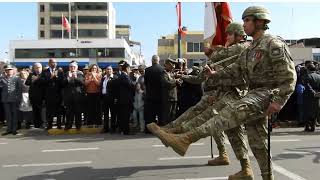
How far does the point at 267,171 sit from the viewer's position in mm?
5621

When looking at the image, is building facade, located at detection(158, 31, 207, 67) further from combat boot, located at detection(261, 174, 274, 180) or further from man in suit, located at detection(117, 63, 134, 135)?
combat boot, located at detection(261, 174, 274, 180)

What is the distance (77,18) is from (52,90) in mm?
93187

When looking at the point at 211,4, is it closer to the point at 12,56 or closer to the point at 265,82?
the point at 265,82

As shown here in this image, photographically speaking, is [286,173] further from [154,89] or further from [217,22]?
[154,89]

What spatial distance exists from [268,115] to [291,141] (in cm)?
614

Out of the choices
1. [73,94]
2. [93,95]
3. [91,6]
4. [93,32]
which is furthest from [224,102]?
[91,6]

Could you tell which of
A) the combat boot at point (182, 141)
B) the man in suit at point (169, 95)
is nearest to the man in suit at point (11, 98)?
the man in suit at point (169, 95)

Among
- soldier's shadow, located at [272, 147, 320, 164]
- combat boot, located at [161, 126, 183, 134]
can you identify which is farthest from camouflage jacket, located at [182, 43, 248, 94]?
soldier's shadow, located at [272, 147, 320, 164]

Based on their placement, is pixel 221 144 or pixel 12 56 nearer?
pixel 221 144

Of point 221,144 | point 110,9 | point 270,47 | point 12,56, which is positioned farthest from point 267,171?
point 110,9

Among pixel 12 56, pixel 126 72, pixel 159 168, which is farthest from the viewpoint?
pixel 12 56

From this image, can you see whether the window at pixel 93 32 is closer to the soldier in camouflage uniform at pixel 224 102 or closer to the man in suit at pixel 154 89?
the man in suit at pixel 154 89

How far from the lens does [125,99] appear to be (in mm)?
13164

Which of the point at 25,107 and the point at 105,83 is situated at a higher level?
the point at 105,83
